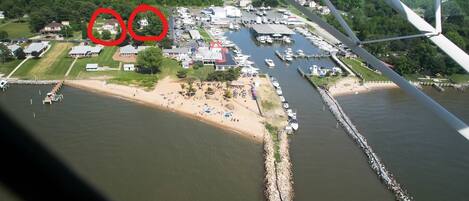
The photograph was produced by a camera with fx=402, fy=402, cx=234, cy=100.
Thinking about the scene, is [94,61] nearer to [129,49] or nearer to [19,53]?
[129,49]

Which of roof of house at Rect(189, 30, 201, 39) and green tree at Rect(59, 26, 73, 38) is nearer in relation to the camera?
green tree at Rect(59, 26, 73, 38)

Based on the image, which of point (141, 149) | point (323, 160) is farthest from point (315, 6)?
point (141, 149)

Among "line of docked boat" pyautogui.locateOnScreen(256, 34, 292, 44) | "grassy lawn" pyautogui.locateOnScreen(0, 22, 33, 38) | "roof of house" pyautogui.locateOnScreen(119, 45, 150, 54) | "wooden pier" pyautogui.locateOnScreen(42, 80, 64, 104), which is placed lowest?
"wooden pier" pyautogui.locateOnScreen(42, 80, 64, 104)

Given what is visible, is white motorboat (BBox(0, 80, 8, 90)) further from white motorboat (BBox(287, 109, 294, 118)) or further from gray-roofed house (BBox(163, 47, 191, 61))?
white motorboat (BBox(287, 109, 294, 118))

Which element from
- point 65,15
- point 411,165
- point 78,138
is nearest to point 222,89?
point 78,138

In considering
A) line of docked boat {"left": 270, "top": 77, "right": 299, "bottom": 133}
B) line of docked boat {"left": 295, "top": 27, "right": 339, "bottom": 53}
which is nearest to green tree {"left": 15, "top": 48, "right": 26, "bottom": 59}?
line of docked boat {"left": 270, "top": 77, "right": 299, "bottom": 133}

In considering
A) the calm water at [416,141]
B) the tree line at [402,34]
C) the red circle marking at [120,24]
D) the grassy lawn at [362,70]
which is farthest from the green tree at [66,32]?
the tree line at [402,34]

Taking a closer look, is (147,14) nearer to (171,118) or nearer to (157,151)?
(171,118)

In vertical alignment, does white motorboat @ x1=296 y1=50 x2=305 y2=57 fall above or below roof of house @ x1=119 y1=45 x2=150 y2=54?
below
